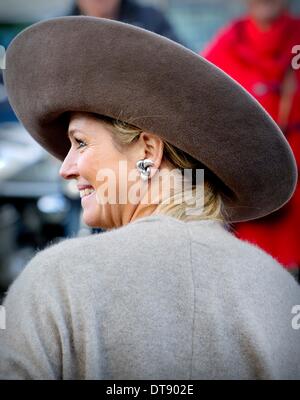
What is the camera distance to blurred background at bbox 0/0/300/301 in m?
2.03

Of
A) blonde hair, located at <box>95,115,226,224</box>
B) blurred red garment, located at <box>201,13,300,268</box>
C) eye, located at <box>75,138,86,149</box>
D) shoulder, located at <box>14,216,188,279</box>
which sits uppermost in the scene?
blurred red garment, located at <box>201,13,300,268</box>

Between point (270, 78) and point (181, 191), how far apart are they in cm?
102

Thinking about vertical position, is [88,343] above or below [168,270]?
below

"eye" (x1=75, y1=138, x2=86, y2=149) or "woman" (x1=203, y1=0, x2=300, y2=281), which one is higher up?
"woman" (x1=203, y1=0, x2=300, y2=281)

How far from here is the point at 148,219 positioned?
3.63 ft

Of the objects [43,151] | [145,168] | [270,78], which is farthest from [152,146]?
[43,151]

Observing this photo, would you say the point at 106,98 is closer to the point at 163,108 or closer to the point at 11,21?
the point at 163,108

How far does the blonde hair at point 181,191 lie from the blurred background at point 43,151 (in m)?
0.84

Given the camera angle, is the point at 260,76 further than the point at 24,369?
Yes

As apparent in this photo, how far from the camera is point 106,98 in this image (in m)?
1.20

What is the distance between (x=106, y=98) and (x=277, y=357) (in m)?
0.51

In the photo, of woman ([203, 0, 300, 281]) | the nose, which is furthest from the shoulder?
woman ([203, 0, 300, 281])

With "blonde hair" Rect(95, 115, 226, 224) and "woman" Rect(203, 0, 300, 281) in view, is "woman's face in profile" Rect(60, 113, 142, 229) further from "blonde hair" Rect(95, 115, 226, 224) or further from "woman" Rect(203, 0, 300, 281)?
"woman" Rect(203, 0, 300, 281)

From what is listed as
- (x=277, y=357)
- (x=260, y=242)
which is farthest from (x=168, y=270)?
(x=260, y=242)
